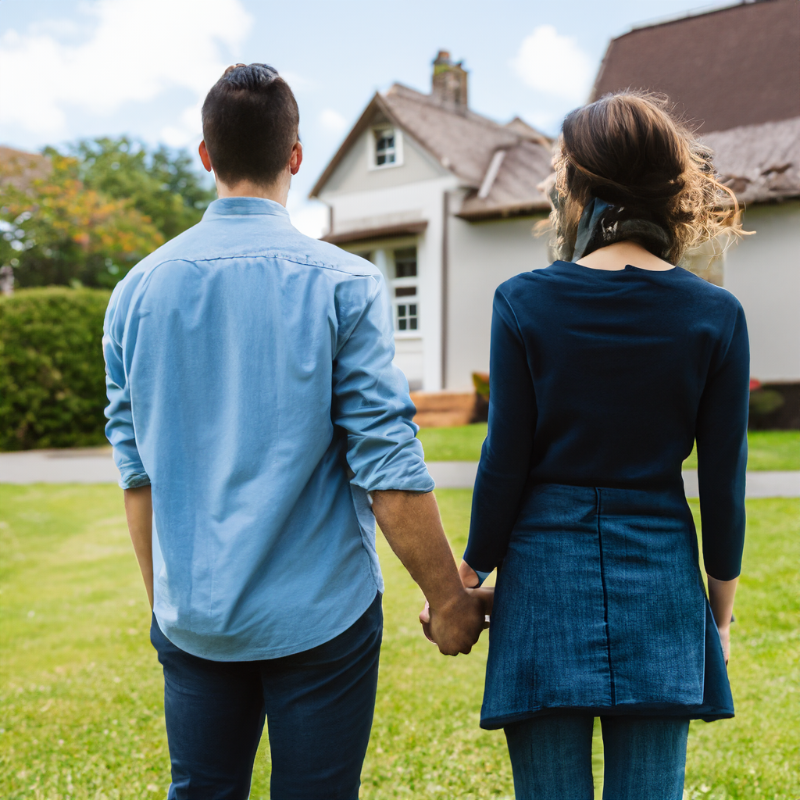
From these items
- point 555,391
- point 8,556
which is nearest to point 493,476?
point 555,391

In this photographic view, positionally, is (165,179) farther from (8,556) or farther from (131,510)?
Result: (131,510)

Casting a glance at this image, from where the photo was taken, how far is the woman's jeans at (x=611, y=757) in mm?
1461

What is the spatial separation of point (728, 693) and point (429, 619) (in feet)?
2.07

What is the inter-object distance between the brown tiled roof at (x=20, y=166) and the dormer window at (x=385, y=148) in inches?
407

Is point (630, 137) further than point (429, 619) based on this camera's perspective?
No

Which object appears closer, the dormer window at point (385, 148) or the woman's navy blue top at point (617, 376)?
the woman's navy blue top at point (617, 376)

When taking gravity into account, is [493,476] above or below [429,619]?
above

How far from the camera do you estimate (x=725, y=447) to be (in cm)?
147

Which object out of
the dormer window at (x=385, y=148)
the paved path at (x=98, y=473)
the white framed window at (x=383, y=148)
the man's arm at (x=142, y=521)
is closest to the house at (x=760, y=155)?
the paved path at (x=98, y=473)

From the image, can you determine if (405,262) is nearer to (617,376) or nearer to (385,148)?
(385,148)

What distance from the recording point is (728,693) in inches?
59.4

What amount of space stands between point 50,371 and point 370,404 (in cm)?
1312

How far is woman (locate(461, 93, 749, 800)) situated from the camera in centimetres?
141

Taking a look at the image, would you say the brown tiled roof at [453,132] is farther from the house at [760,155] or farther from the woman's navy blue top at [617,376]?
the woman's navy blue top at [617,376]
